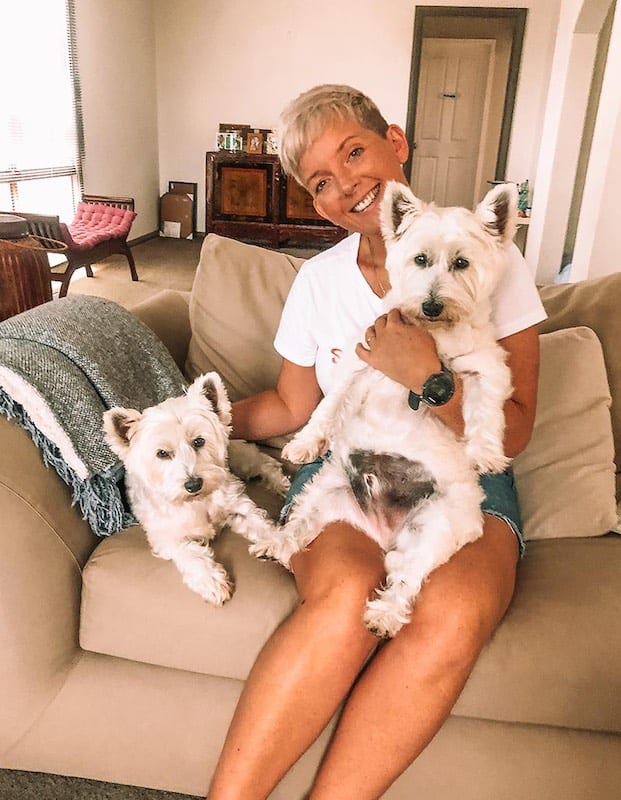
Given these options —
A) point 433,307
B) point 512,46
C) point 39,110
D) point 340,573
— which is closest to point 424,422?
point 433,307

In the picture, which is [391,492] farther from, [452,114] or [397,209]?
[452,114]

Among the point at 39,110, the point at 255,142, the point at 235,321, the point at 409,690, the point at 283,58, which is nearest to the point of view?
the point at 409,690

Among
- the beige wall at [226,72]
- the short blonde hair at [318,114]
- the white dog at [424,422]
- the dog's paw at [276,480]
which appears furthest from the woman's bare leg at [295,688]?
the beige wall at [226,72]

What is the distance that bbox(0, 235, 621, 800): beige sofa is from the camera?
46.3 inches

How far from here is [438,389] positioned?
4.11 feet

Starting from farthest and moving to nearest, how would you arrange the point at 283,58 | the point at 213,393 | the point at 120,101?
1. the point at 283,58
2. the point at 120,101
3. the point at 213,393

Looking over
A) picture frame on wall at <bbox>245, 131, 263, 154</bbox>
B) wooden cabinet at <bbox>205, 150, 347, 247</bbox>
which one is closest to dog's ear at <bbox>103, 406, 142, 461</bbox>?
wooden cabinet at <bbox>205, 150, 347, 247</bbox>

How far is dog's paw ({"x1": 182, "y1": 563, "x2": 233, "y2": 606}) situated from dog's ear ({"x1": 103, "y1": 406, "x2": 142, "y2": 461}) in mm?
327

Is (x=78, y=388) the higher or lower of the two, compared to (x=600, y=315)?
lower

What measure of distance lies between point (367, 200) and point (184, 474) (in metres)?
0.77

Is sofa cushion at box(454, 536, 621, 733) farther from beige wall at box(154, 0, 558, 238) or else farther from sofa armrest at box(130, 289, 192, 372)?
beige wall at box(154, 0, 558, 238)

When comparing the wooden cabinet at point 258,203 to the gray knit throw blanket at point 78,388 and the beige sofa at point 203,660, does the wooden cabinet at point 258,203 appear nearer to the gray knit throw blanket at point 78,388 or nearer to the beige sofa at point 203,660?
the gray knit throw blanket at point 78,388

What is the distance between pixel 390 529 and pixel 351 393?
0.31 meters

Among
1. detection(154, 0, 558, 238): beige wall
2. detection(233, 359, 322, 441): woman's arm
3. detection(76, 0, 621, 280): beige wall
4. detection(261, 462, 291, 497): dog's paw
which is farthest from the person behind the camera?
detection(154, 0, 558, 238): beige wall
